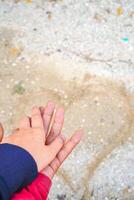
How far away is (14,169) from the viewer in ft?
4.87

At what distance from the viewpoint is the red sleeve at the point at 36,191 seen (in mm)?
1509

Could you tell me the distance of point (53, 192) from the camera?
2285mm

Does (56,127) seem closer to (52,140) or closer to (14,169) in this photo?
(52,140)

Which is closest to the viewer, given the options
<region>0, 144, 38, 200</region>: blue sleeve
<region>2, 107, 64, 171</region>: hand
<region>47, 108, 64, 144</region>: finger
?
<region>0, 144, 38, 200</region>: blue sleeve

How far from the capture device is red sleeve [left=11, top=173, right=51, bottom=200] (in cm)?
151

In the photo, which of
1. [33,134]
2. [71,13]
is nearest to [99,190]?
[33,134]

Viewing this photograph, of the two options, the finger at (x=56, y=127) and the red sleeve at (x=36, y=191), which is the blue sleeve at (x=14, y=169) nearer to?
the red sleeve at (x=36, y=191)

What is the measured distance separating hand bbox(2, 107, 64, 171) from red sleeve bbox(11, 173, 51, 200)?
4 centimetres

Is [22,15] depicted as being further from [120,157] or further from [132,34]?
[120,157]

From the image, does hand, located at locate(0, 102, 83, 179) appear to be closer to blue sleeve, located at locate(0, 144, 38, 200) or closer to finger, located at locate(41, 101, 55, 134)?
finger, located at locate(41, 101, 55, 134)

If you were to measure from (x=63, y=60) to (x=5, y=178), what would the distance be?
1339mm

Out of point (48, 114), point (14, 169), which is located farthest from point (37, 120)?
point (14, 169)

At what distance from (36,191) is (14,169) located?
0.39 feet

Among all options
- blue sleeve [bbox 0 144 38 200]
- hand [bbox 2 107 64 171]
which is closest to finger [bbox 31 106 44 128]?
hand [bbox 2 107 64 171]
